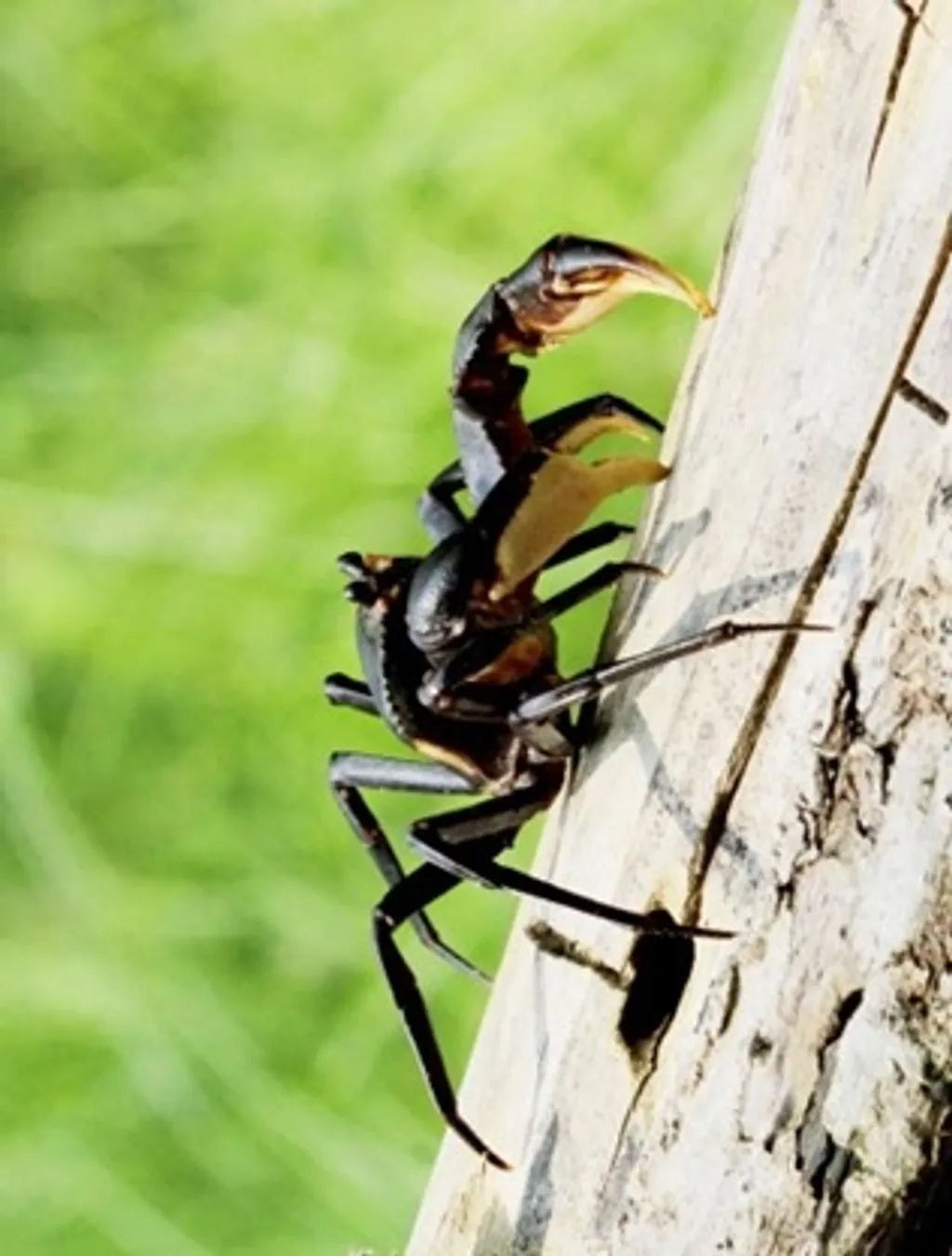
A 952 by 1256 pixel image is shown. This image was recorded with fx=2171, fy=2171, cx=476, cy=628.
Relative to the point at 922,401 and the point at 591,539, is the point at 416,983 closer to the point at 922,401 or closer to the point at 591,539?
the point at 591,539

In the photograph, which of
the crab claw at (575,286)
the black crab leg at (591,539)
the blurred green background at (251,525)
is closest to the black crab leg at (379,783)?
the black crab leg at (591,539)

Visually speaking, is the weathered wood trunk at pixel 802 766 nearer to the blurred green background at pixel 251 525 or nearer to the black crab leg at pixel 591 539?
the black crab leg at pixel 591 539

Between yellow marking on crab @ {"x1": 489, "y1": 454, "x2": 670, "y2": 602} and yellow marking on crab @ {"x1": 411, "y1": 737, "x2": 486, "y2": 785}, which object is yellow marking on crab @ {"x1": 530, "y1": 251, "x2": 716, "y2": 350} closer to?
yellow marking on crab @ {"x1": 489, "y1": 454, "x2": 670, "y2": 602}

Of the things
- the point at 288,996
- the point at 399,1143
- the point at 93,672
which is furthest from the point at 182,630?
the point at 399,1143

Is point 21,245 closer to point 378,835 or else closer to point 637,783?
point 378,835

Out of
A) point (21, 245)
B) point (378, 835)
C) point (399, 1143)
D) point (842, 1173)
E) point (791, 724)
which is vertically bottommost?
point (842, 1173)

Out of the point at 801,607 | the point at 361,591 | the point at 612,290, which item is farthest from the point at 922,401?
the point at 361,591
